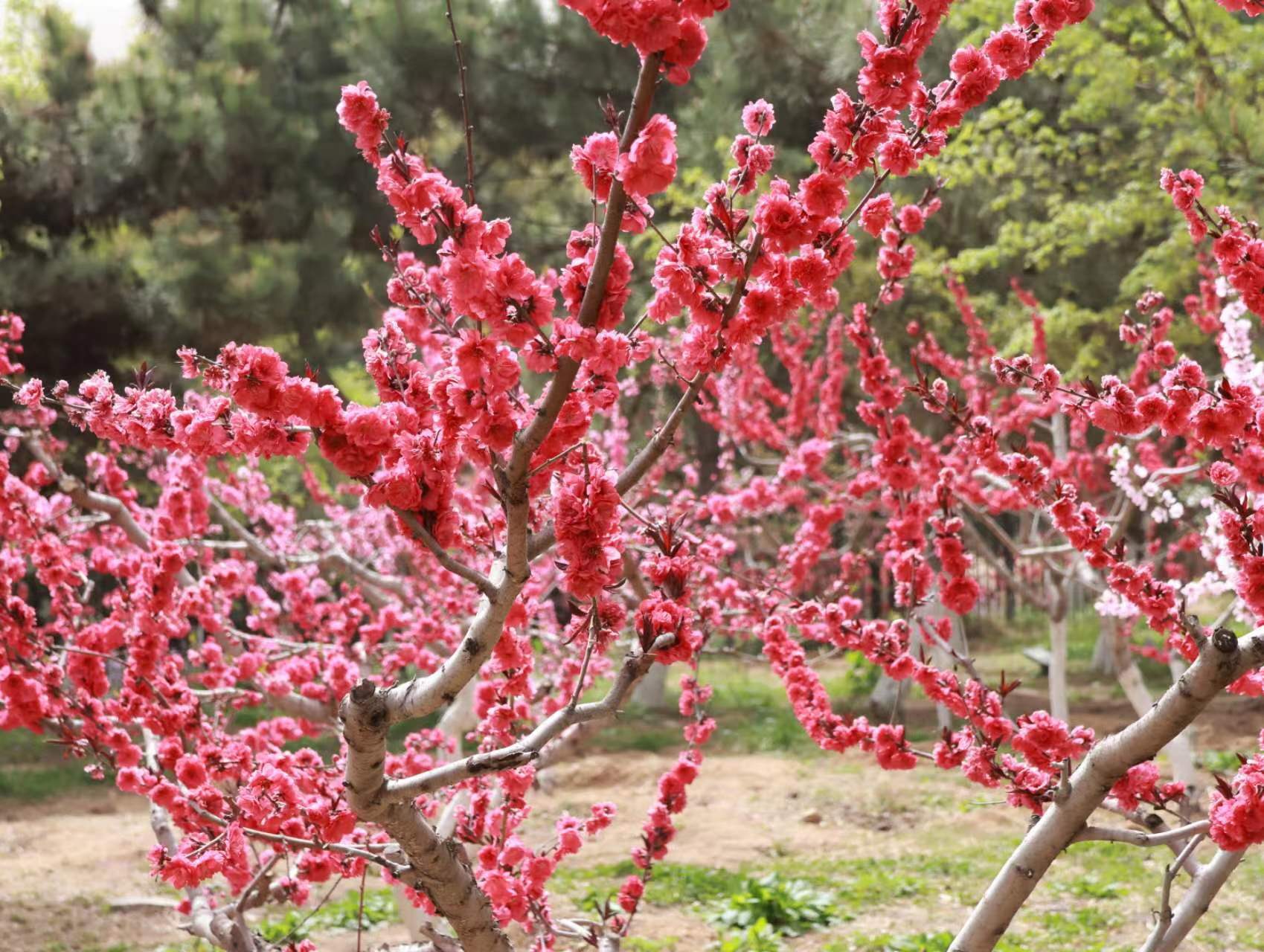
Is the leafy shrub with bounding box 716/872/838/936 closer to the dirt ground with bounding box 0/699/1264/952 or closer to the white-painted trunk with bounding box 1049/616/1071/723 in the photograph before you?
the dirt ground with bounding box 0/699/1264/952

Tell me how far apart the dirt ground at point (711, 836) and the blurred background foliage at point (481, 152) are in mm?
3653

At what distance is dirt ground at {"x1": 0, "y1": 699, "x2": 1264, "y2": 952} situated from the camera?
A: 6.02 m

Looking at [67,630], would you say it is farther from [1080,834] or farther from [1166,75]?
[1166,75]

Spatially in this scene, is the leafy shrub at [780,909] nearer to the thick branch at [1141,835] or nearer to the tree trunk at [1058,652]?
the tree trunk at [1058,652]

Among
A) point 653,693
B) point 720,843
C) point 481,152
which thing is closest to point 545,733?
point 720,843

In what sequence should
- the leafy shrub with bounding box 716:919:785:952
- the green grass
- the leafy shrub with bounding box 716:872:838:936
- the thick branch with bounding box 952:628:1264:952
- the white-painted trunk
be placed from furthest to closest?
the green grass → the white-painted trunk → the leafy shrub with bounding box 716:872:838:936 → the leafy shrub with bounding box 716:919:785:952 → the thick branch with bounding box 952:628:1264:952

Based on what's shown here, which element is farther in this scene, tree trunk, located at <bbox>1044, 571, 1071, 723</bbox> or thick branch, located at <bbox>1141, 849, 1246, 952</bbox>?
tree trunk, located at <bbox>1044, 571, 1071, 723</bbox>

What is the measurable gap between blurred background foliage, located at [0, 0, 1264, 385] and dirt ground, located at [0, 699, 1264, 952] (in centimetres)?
365

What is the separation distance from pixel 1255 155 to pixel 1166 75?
1.86 m

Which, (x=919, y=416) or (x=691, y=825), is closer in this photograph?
(x=691, y=825)

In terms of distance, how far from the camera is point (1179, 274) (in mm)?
8008

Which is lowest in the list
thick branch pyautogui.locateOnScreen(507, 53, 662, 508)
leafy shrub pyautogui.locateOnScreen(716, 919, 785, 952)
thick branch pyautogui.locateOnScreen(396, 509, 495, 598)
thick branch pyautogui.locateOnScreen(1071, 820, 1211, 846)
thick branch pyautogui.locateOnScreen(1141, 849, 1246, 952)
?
leafy shrub pyautogui.locateOnScreen(716, 919, 785, 952)

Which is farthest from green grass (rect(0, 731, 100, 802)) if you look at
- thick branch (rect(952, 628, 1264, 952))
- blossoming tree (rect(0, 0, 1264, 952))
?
thick branch (rect(952, 628, 1264, 952))

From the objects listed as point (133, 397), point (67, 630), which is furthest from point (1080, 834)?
point (67, 630)
